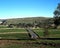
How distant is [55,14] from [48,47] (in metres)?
94.5

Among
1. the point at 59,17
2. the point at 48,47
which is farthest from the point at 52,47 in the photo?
the point at 59,17

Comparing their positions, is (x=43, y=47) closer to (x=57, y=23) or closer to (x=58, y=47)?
(x=58, y=47)

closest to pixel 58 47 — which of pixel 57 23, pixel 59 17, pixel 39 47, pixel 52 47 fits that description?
pixel 52 47

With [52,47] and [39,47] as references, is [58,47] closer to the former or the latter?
[52,47]

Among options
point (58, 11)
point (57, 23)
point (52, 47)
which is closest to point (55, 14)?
point (58, 11)

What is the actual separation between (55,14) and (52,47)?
9442 cm

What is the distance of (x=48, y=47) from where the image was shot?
2234cm

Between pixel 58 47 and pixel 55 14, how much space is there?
9442 centimetres

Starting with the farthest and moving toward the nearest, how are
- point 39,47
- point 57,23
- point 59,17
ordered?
1. point 59,17
2. point 57,23
3. point 39,47

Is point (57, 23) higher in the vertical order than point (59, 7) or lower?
lower

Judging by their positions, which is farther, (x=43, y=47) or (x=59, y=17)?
(x=59, y=17)

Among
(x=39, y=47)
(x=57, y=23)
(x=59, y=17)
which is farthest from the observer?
(x=59, y=17)

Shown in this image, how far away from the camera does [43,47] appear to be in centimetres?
2236

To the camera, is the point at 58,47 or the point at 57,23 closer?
the point at 58,47
